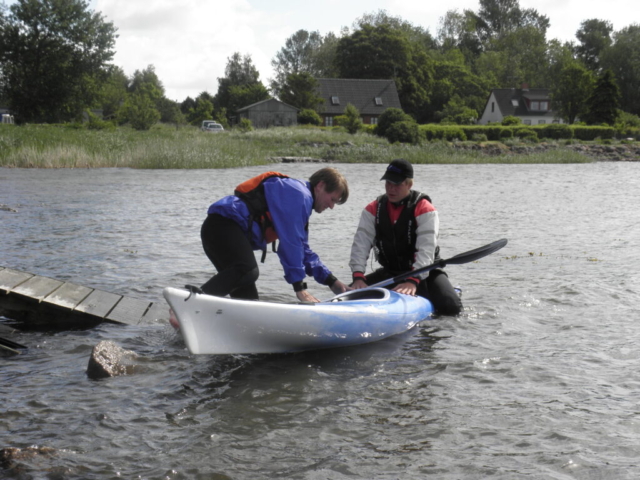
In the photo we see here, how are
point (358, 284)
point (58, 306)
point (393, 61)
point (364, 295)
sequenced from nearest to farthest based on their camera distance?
point (58, 306) < point (364, 295) < point (358, 284) < point (393, 61)

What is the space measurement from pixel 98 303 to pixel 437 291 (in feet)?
10.0

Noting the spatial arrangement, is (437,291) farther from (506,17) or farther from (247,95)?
(506,17)

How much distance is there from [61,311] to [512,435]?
3746 millimetres

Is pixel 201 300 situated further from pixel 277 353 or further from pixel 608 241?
pixel 608 241

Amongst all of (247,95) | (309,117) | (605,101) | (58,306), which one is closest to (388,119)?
(309,117)

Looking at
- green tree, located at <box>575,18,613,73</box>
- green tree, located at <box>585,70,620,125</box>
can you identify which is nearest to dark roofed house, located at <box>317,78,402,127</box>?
green tree, located at <box>585,70,620,125</box>

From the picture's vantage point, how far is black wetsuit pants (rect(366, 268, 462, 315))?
6.25 meters

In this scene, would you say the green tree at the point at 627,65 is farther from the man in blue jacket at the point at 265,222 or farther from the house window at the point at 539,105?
the man in blue jacket at the point at 265,222

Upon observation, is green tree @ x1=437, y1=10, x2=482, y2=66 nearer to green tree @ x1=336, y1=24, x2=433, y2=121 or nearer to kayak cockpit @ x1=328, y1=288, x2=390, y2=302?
green tree @ x1=336, y1=24, x2=433, y2=121

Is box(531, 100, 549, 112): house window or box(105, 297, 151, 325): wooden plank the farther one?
box(531, 100, 549, 112): house window

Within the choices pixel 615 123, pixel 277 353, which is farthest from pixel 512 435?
pixel 615 123

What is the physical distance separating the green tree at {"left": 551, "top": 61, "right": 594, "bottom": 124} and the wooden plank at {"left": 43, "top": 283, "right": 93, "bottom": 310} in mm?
60634

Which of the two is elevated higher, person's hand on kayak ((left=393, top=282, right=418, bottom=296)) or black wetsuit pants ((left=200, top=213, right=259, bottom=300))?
black wetsuit pants ((left=200, top=213, right=259, bottom=300))

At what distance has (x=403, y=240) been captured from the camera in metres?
6.19
